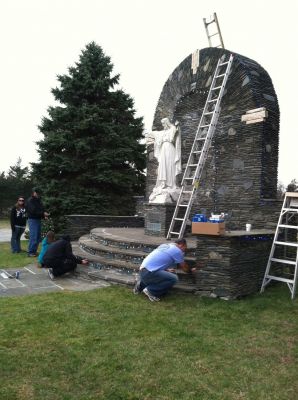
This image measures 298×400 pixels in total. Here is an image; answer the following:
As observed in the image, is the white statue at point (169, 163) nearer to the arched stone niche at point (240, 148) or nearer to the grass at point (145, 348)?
the arched stone niche at point (240, 148)

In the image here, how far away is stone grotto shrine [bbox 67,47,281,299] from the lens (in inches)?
234

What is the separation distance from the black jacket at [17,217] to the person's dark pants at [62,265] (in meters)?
3.30

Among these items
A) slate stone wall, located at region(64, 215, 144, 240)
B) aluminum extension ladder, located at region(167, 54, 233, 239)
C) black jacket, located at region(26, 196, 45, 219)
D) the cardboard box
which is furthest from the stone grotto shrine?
slate stone wall, located at region(64, 215, 144, 240)

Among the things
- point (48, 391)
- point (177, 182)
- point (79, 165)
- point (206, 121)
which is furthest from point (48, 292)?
point (79, 165)

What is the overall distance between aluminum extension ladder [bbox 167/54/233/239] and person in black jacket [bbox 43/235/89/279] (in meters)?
2.27

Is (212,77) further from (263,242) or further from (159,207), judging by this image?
(263,242)

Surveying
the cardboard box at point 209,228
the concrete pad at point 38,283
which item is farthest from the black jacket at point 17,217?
the cardboard box at point 209,228

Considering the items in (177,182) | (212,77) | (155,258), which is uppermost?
(212,77)

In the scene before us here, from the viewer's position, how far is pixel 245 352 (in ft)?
13.0

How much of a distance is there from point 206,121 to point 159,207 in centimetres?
264

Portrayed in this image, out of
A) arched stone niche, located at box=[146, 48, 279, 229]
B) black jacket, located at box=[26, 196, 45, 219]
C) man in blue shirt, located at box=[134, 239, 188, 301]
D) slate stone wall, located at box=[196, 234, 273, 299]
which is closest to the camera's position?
man in blue shirt, located at box=[134, 239, 188, 301]

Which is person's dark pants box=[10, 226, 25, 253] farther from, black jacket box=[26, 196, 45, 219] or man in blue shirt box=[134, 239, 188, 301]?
man in blue shirt box=[134, 239, 188, 301]

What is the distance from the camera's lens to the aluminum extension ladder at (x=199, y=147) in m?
8.01

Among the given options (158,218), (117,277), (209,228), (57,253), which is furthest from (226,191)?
(57,253)
